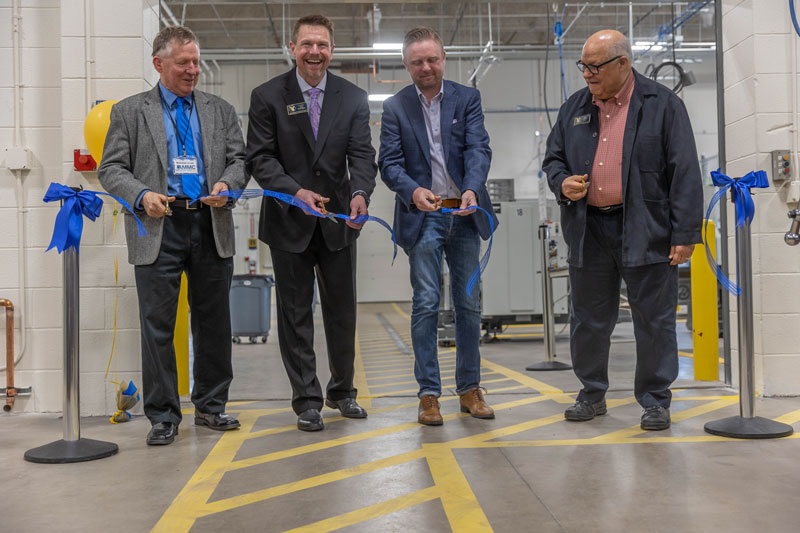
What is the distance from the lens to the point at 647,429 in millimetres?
2721

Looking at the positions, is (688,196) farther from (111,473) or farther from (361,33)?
(361,33)

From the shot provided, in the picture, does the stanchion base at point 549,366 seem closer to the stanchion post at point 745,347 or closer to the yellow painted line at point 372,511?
the stanchion post at point 745,347

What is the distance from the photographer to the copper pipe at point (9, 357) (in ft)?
10.8

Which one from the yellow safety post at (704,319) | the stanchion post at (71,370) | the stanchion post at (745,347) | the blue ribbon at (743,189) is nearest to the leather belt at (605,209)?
the blue ribbon at (743,189)

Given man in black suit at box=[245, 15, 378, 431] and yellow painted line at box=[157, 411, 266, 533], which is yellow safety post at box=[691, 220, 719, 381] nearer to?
man in black suit at box=[245, 15, 378, 431]

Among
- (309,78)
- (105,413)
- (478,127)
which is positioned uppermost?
(309,78)

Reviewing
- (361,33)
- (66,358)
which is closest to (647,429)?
(66,358)

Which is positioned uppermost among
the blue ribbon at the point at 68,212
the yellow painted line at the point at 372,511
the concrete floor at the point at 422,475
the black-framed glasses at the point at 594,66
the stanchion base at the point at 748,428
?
the black-framed glasses at the point at 594,66

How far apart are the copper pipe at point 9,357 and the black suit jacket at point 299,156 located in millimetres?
1372

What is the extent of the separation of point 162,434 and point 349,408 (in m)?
0.80

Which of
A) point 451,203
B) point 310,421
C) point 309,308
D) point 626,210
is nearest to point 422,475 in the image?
point 310,421

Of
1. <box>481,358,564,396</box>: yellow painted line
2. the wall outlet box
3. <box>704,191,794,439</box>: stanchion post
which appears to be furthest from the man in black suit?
<box>704,191,794,439</box>: stanchion post

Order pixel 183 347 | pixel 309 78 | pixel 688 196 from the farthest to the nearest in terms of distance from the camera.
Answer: pixel 183 347 → pixel 309 78 → pixel 688 196

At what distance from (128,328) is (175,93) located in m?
1.16
